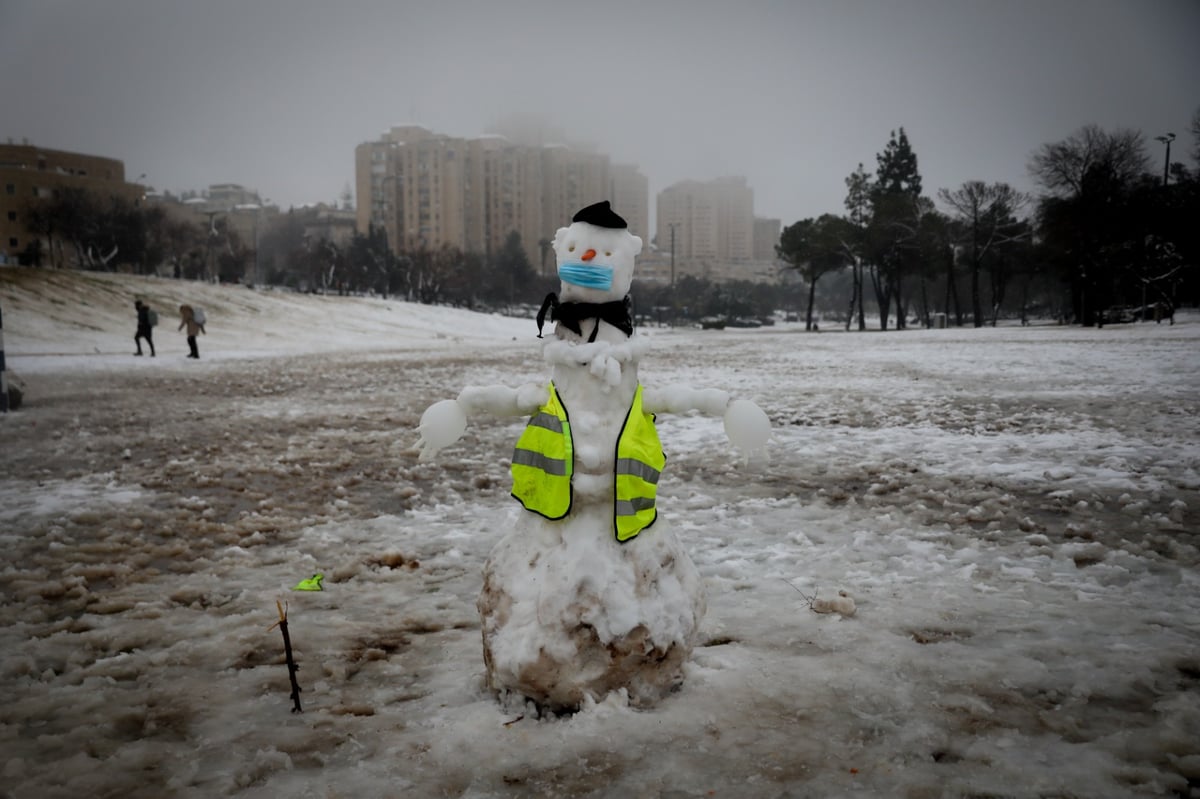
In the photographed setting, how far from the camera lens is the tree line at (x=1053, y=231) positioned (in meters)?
35.8

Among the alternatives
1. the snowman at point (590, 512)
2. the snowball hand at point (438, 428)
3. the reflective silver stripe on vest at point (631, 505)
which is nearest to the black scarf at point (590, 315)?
the snowman at point (590, 512)

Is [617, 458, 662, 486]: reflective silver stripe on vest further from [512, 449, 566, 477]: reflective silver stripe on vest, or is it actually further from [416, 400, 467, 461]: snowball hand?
[416, 400, 467, 461]: snowball hand

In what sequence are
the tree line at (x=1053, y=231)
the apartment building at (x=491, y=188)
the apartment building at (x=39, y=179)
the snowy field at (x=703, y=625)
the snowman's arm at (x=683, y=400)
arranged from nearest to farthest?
the snowy field at (x=703, y=625) → the snowman's arm at (x=683, y=400) → the tree line at (x=1053, y=231) → the apartment building at (x=39, y=179) → the apartment building at (x=491, y=188)

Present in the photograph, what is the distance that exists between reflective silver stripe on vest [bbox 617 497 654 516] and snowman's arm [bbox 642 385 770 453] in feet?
1.46

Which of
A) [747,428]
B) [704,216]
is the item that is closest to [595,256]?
[747,428]

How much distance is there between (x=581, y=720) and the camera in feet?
9.15

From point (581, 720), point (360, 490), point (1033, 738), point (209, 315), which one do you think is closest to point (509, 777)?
point (581, 720)

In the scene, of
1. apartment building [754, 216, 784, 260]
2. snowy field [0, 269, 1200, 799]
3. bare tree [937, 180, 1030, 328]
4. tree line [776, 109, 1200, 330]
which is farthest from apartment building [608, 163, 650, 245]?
snowy field [0, 269, 1200, 799]

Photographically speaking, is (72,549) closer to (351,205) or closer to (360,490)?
(360,490)

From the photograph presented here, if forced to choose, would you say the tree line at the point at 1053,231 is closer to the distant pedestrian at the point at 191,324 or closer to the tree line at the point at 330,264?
the tree line at the point at 330,264

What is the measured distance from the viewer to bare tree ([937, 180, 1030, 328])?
147 feet

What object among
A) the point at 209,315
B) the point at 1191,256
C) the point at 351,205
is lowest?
the point at 209,315

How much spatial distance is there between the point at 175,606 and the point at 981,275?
2791 inches

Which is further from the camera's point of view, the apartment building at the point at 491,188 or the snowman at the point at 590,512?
the apartment building at the point at 491,188
